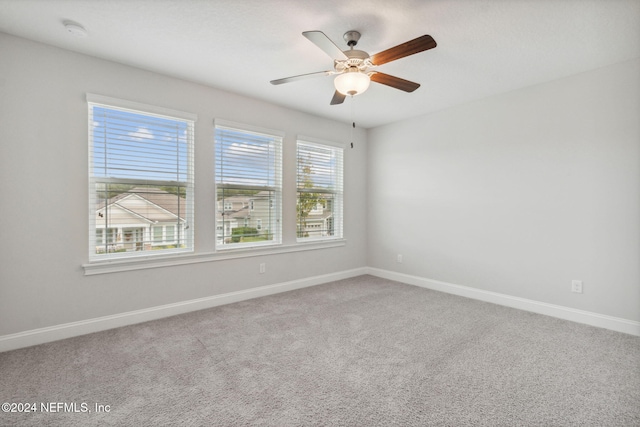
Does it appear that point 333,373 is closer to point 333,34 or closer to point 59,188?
point 333,34

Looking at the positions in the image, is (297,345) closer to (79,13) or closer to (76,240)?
(76,240)

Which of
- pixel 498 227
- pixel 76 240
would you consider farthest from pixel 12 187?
pixel 498 227

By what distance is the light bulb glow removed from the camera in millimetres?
2359

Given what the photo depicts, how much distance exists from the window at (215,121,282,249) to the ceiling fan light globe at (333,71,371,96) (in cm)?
173

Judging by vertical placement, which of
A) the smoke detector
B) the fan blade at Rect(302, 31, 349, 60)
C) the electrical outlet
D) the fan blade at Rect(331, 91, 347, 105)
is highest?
the smoke detector

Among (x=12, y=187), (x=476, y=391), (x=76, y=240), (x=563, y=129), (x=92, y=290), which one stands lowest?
(x=476, y=391)

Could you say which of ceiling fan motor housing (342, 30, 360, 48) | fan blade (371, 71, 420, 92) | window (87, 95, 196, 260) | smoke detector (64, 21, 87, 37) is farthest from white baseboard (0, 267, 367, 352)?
ceiling fan motor housing (342, 30, 360, 48)

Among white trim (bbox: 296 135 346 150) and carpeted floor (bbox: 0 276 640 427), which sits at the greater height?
white trim (bbox: 296 135 346 150)

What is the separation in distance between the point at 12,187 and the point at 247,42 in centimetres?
225

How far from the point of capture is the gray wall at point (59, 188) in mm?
2473

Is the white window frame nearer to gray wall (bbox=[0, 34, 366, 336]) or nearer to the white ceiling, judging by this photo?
the white ceiling

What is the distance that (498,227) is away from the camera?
372 centimetres

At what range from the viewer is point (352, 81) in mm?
2369

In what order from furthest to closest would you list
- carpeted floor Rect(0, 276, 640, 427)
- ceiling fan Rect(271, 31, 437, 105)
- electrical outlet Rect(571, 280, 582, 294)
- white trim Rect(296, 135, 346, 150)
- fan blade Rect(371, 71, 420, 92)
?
white trim Rect(296, 135, 346, 150), electrical outlet Rect(571, 280, 582, 294), fan blade Rect(371, 71, 420, 92), ceiling fan Rect(271, 31, 437, 105), carpeted floor Rect(0, 276, 640, 427)
